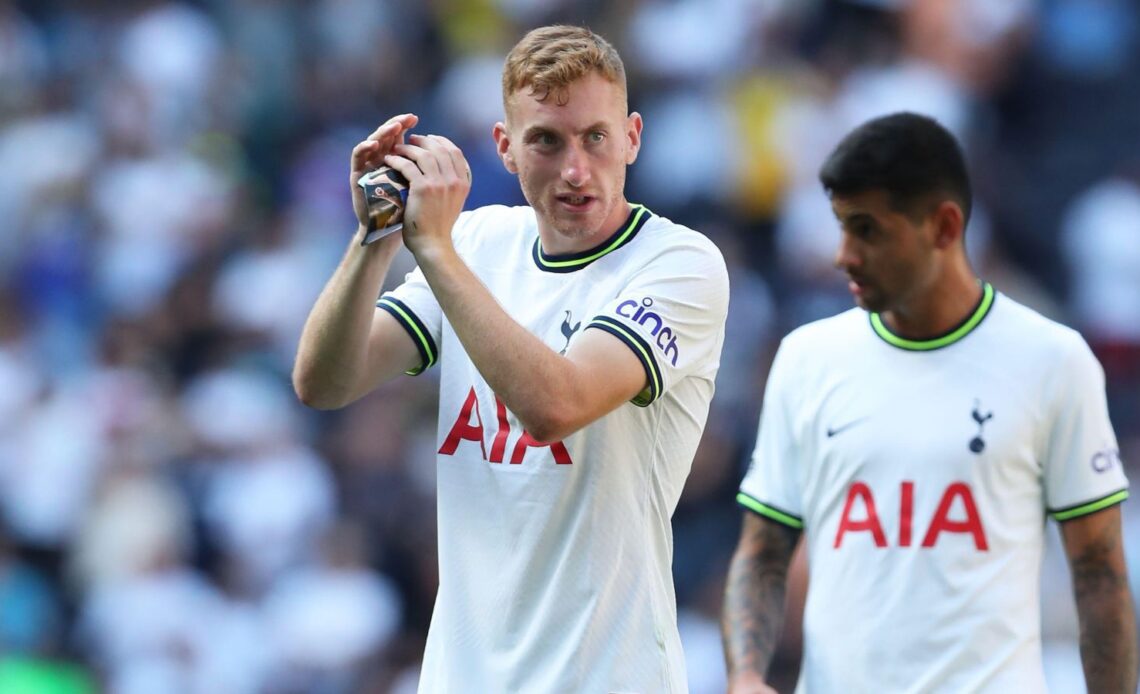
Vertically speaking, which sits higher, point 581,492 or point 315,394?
point 315,394

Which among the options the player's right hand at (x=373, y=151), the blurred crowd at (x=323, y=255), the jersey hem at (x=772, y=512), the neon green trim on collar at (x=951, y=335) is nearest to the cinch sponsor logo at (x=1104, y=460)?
the neon green trim on collar at (x=951, y=335)

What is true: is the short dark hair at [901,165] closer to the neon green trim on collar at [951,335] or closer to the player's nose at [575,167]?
the neon green trim on collar at [951,335]

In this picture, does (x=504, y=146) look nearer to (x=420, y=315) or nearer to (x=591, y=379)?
(x=420, y=315)

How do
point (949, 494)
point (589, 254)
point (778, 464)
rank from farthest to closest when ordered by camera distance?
point (778, 464), point (949, 494), point (589, 254)

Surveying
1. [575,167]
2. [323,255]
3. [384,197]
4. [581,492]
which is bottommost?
[581,492]

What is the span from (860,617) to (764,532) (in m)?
0.43

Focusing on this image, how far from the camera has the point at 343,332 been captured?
438 cm

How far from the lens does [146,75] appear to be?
1400cm

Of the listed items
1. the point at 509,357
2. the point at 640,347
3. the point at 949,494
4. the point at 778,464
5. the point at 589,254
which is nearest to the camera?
the point at 509,357

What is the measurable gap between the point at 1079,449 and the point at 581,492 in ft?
4.74

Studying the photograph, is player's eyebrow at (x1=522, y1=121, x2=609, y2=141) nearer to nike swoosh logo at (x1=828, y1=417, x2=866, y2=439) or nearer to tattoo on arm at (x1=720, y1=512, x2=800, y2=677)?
nike swoosh logo at (x1=828, y1=417, x2=866, y2=439)

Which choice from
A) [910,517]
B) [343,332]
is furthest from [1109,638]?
[343,332]

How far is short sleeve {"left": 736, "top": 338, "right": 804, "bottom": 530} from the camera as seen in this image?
17.3 ft

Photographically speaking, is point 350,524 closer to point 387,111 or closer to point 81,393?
point 81,393
